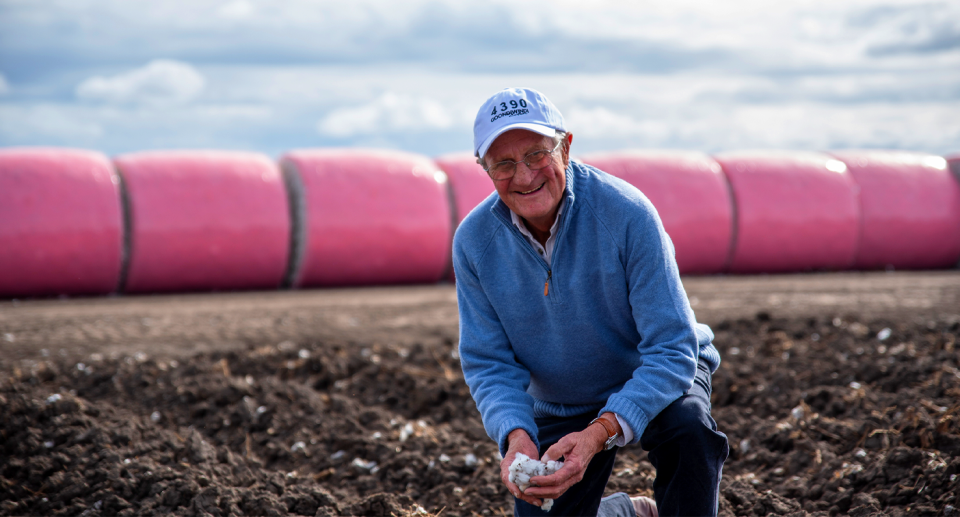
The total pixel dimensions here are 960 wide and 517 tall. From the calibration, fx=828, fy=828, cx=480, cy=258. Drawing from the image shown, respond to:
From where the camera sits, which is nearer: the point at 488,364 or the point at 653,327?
the point at 653,327

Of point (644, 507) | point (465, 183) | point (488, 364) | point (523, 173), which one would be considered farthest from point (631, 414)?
point (465, 183)

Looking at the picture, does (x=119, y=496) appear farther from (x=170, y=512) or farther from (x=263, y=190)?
(x=263, y=190)

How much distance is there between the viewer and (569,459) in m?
2.16

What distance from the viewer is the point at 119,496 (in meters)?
3.23

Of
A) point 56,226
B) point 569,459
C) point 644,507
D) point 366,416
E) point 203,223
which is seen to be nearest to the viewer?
point 569,459

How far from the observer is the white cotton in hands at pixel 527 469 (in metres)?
2.17

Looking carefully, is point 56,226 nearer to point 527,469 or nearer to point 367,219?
point 367,219

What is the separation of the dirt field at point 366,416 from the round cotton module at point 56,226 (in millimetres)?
1038

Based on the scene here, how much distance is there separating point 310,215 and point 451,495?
5.42 m

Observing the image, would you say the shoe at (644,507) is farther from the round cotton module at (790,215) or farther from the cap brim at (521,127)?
the round cotton module at (790,215)

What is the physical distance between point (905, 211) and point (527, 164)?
884cm

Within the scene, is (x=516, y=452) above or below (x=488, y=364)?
below

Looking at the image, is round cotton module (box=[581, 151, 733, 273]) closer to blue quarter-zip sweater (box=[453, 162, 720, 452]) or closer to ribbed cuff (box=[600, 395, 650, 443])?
blue quarter-zip sweater (box=[453, 162, 720, 452])

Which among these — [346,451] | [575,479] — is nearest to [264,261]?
[346,451]
